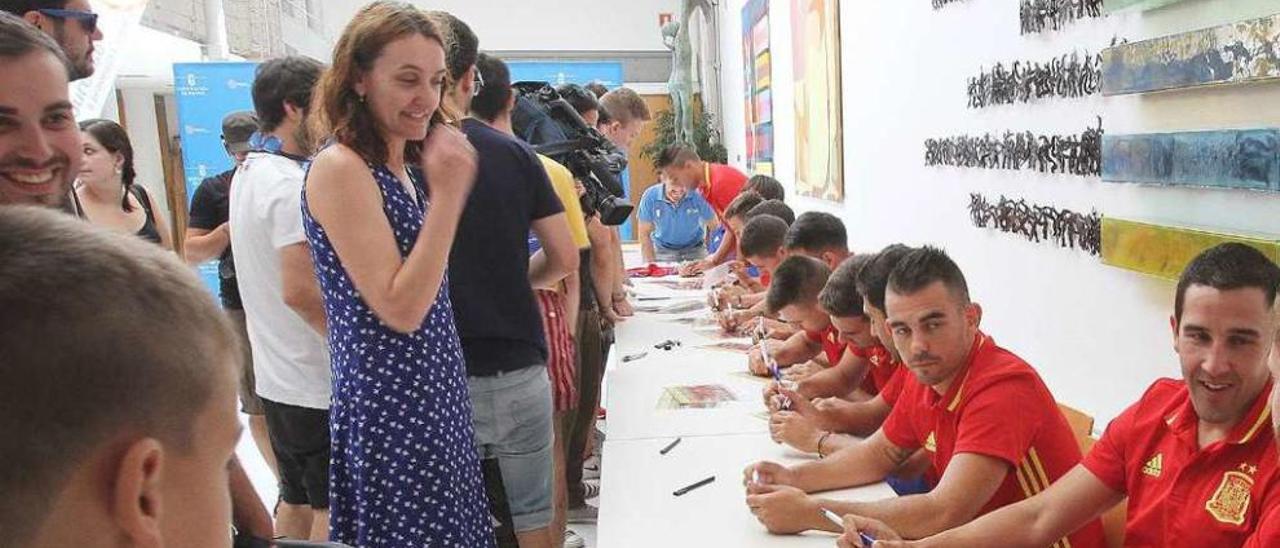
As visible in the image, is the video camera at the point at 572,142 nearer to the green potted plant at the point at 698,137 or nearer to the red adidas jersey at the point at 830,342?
the red adidas jersey at the point at 830,342

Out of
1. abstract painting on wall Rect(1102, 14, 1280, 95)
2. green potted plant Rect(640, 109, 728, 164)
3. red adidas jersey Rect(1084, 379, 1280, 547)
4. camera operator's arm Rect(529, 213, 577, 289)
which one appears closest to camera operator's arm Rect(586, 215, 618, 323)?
camera operator's arm Rect(529, 213, 577, 289)

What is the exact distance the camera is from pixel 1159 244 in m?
1.82

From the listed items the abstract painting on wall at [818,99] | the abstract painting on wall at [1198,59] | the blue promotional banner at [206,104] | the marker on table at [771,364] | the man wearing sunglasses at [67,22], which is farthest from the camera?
the blue promotional banner at [206,104]

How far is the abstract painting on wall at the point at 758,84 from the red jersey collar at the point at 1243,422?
5205 mm

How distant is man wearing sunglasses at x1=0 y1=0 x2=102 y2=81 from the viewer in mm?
1366

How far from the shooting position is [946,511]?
1512 mm

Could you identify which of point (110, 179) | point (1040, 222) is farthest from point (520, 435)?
point (110, 179)

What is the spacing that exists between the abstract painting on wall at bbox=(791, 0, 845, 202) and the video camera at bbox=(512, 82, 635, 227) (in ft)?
6.63

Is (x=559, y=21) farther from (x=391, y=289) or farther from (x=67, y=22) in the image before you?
(x=391, y=289)

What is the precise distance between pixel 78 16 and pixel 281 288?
65cm

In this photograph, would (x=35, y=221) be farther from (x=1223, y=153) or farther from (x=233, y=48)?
(x=233, y=48)

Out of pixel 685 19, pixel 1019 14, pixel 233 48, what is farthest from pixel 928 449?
pixel 233 48

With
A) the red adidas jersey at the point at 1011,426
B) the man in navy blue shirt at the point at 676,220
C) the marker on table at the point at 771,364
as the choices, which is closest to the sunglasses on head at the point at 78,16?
the red adidas jersey at the point at 1011,426

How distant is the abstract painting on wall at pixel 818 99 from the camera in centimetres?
458
